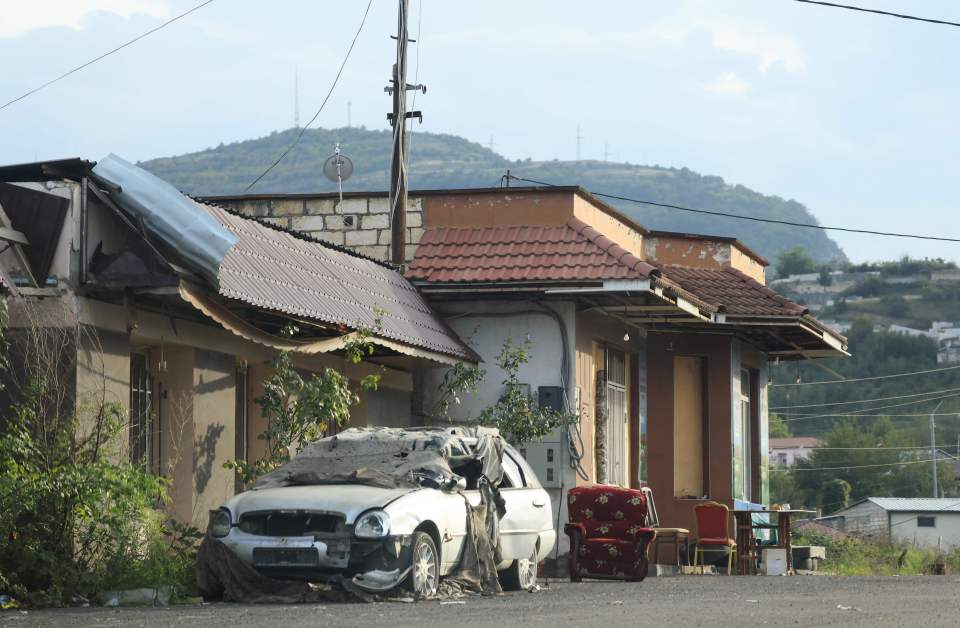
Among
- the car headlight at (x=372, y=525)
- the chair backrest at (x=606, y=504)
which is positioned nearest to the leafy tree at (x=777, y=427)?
the chair backrest at (x=606, y=504)

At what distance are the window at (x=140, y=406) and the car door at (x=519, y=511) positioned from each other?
3573 millimetres

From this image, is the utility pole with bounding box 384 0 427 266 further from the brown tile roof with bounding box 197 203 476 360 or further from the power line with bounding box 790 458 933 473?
the power line with bounding box 790 458 933 473

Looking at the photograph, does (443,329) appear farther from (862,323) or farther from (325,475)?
(862,323)

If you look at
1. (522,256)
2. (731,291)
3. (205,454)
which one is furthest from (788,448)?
(205,454)

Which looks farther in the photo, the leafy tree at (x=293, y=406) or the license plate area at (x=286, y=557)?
the leafy tree at (x=293, y=406)

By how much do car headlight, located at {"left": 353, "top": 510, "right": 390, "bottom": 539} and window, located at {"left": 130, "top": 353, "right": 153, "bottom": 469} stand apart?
3550 mm

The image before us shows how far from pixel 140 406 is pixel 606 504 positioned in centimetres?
630

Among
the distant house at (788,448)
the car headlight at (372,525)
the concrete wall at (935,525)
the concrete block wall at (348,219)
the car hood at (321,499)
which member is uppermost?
the concrete block wall at (348,219)

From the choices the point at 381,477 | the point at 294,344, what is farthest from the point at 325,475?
the point at 294,344

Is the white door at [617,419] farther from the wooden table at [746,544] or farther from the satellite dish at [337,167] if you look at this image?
the satellite dish at [337,167]

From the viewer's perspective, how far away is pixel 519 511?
55.6ft

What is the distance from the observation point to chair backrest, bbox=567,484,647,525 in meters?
20.6

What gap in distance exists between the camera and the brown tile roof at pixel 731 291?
2519 centimetres

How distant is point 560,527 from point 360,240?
16.3 feet
